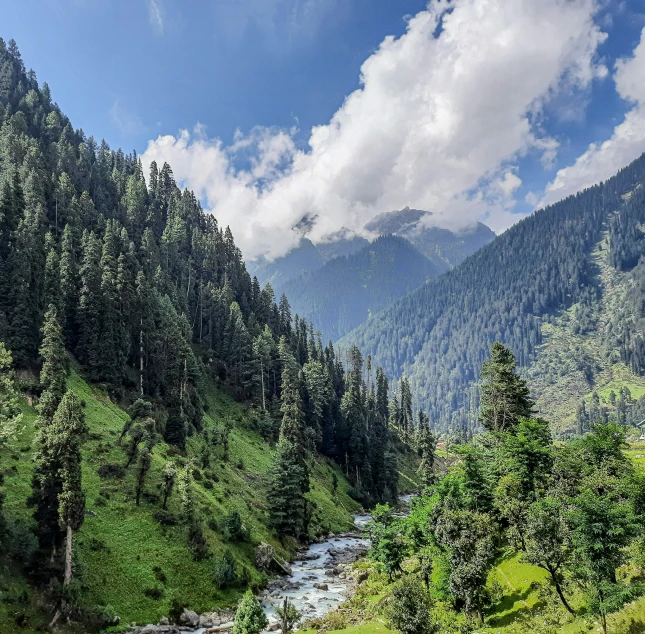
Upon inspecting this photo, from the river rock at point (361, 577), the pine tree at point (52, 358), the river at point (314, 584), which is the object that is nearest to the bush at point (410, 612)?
the river at point (314, 584)

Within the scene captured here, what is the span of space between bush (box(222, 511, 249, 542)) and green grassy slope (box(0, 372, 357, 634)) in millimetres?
1067

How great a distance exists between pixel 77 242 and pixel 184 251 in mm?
67830

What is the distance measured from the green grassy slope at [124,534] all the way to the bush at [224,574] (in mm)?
696

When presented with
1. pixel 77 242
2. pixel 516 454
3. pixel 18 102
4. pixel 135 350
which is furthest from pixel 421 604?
pixel 18 102

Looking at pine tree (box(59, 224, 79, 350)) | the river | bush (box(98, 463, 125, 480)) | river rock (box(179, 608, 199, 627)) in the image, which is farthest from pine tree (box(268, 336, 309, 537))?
pine tree (box(59, 224, 79, 350))

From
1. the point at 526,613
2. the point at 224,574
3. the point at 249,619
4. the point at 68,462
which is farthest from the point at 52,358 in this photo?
the point at 526,613

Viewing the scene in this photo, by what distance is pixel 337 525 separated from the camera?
102688 mm

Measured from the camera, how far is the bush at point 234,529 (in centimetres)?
6606

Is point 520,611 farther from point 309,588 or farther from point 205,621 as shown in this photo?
point 205,621

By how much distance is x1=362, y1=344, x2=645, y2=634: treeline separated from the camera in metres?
32.7

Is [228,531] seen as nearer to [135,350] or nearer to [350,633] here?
[350,633]

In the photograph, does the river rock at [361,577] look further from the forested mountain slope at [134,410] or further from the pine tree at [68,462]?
the pine tree at [68,462]

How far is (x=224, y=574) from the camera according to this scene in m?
56.8

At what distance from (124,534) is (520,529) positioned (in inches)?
1883
